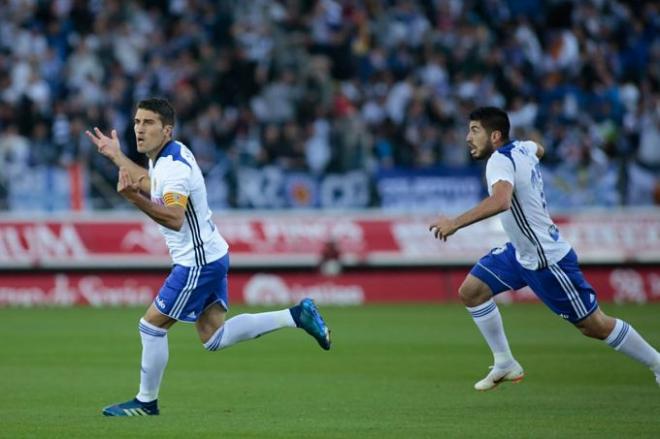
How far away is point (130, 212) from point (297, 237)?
2.95 metres

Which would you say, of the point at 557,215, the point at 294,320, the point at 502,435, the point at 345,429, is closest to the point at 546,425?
the point at 502,435

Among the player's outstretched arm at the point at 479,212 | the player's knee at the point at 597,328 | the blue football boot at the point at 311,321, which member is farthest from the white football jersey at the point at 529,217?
the blue football boot at the point at 311,321

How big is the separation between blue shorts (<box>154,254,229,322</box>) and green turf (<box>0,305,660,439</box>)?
0.80 meters

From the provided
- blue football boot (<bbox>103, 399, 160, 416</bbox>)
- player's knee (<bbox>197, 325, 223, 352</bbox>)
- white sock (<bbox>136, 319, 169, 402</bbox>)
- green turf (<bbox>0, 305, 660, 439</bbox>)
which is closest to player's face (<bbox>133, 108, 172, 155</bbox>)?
white sock (<bbox>136, 319, 169, 402</bbox>)

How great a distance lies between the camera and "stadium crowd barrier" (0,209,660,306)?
22.0m

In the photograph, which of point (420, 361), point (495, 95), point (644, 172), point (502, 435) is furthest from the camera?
point (495, 95)

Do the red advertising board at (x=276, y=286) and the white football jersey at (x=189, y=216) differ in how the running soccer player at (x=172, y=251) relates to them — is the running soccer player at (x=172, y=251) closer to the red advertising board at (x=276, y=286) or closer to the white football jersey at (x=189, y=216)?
the white football jersey at (x=189, y=216)

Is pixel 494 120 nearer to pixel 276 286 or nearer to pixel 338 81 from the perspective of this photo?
pixel 276 286

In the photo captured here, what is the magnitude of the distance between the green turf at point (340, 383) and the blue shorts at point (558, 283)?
2.54ft

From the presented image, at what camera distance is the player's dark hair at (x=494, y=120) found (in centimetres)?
1041

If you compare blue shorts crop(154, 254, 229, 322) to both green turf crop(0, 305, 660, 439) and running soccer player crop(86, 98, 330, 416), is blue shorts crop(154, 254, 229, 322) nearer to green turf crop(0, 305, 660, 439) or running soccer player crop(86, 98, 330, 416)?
running soccer player crop(86, 98, 330, 416)

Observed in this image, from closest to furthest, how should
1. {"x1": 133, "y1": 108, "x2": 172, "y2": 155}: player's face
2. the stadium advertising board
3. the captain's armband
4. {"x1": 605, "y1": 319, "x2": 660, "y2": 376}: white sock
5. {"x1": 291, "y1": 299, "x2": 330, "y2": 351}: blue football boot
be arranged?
1. the captain's armband
2. {"x1": 133, "y1": 108, "x2": 172, "y2": 155}: player's face
3. {"x1": 291, "y1": 299, "x2": 330, "y2": 351}: blue football boot
4. {"x1": 605, "y1": 319, "x2": 660, "y2": 376}: white sock
5. the stadium advertising board

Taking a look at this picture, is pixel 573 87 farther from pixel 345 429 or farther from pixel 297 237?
pixel 345 429

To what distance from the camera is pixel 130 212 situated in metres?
22.0
